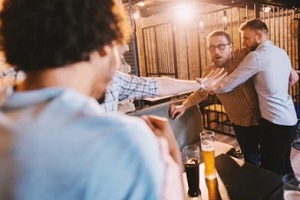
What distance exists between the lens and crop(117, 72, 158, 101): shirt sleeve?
5.63ft

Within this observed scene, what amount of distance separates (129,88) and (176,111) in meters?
0.60

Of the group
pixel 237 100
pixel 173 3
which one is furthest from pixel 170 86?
pixel 173 3

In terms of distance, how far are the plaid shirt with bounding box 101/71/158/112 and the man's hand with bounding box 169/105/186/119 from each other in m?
0.44

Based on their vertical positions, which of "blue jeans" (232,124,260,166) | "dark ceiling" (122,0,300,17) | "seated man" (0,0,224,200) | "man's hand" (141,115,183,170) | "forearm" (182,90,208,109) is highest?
"dark ceiling" (122,0,300,17)

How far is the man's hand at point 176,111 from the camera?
2207 mm

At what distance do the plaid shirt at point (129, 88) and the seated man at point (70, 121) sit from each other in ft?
3.33

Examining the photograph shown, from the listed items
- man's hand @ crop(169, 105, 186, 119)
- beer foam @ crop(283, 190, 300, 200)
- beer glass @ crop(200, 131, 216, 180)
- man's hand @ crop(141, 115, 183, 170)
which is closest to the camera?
man's hand @ crop(141, 115, 183, 170)

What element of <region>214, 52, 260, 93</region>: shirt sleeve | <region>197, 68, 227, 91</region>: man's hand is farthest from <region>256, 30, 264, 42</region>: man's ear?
<region>197, 68, 227, 91</region>: man's hand

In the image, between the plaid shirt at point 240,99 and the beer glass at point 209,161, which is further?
the plaid shirt at point 240,99

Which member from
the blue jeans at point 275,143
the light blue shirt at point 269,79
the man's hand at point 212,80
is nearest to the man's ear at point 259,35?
the light blue shirt at point 269,79

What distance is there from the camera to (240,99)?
7.73 feet

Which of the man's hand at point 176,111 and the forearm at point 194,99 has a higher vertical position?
the forearm at point 194,99

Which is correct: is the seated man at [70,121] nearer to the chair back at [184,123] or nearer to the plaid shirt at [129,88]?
the plaid shirt at [129,88]

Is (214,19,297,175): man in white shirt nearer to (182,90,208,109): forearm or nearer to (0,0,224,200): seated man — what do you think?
(182,90,208,109): forearm
